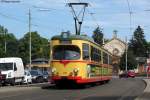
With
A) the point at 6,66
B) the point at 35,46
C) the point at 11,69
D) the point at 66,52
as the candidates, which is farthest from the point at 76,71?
the point at 35,46

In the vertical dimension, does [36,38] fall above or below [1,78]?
above

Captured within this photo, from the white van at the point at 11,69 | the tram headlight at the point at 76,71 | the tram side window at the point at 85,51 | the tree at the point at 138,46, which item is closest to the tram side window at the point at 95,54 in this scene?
the tram side window at the point at 85,51

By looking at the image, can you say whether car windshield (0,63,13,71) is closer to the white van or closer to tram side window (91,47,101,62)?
the white van

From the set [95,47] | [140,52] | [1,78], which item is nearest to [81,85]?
[95,47]

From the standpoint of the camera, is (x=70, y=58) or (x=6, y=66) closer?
(x=70, y=58)

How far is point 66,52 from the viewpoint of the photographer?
36062 mm

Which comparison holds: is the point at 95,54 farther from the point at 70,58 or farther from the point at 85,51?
the point at 70,58

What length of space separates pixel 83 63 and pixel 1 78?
13.4 meters

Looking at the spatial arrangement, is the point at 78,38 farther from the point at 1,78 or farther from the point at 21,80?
the point at 21,80

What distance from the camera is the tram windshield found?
35938mm

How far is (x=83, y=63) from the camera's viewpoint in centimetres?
3597

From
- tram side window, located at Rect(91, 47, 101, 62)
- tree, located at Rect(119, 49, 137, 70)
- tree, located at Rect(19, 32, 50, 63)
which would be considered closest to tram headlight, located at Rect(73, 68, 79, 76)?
tram side window, located at Rect(91, 47, 101, 62)

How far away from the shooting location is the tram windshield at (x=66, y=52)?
118ft

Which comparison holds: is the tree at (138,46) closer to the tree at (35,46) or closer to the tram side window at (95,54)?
the tree at (35,46)
